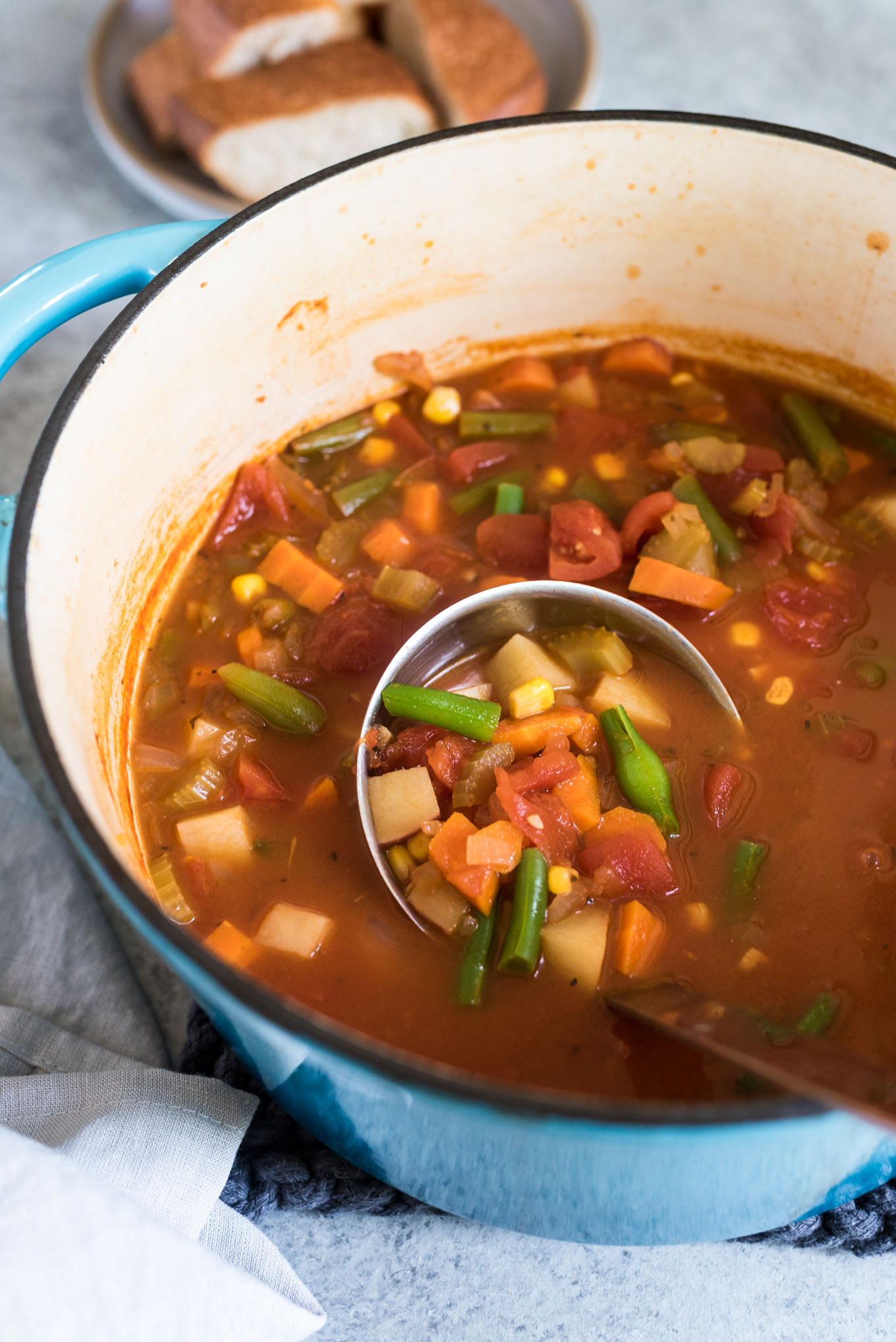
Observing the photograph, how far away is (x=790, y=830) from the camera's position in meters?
2.14

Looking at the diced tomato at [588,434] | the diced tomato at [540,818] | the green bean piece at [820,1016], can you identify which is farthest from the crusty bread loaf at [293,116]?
the green bean piece at [820,1016]

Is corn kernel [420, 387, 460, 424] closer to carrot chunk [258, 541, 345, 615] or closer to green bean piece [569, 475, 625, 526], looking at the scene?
green bean piece [569, 475, 625, 526]

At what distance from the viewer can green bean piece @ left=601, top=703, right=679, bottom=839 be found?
2107mm

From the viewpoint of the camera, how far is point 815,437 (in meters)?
2.68

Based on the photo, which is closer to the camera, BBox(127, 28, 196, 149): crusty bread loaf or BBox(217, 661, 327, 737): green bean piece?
BBox(217, 661, 327, 737): green bean piece

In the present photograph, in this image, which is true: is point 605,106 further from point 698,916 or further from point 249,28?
point 698,916

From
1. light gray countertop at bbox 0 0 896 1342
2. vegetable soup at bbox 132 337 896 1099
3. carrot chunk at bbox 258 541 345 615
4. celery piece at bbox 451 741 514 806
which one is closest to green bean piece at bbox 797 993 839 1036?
vegetable soup at bbox 132 337 896 1099

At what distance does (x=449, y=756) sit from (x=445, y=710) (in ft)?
0.27

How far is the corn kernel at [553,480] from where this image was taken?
2637 mm

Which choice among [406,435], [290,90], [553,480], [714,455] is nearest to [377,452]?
[406,435]

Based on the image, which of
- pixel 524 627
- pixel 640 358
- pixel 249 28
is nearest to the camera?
pixel 524 627

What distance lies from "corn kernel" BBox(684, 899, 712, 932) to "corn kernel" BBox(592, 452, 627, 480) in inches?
39.6

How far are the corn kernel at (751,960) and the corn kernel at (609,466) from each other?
3.58ft

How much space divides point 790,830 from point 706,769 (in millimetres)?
181
